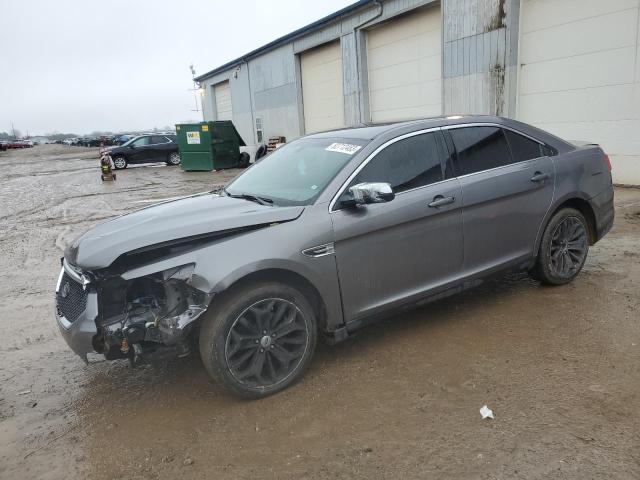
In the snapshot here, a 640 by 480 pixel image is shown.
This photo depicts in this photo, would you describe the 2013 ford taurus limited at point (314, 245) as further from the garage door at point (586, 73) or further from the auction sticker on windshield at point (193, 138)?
the auction sticker on windshield at point (193, 138)

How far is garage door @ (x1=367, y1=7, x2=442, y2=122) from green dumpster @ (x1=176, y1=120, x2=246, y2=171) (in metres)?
6.84

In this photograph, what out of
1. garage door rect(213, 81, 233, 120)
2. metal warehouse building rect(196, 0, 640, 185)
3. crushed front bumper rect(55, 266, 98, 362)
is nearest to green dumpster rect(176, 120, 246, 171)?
metal warehouse building rect(196, 0, 640, 185)

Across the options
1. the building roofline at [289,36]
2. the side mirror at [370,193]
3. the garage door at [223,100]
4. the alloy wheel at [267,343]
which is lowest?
the alloy wheel at [267,343]

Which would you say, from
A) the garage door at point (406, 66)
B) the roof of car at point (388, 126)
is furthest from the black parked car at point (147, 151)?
the roof of car at point (388, 126)

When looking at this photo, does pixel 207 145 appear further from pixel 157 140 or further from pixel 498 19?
pixel 498 19

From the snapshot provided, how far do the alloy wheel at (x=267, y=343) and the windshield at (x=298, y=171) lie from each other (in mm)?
767

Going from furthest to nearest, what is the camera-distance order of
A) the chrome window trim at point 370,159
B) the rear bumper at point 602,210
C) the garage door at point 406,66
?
1. the garage door at point 406,66
2. the rear bumper at point 602,210
3. the chrome window trim at point 370,159

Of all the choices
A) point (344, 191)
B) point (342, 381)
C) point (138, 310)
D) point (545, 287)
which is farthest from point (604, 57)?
point (138, 310)

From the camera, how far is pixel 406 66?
48.4 feet

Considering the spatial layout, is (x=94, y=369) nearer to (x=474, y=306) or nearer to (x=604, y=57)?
(x=474, y=306)

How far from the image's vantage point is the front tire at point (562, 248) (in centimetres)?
451

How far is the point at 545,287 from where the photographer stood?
187 inches

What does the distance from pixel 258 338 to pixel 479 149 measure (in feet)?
7.83

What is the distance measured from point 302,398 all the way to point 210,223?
1.23 metres
